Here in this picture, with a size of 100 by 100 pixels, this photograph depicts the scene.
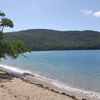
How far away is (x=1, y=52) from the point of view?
3122 centimetres

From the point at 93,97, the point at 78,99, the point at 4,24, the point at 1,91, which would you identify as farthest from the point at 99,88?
the point at 4,24

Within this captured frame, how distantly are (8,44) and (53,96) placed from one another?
13.7 m

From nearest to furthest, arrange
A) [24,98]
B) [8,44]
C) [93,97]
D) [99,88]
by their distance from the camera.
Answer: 1. [24,98]
2. [93,97]
3. [99,88]
4. [8,44]

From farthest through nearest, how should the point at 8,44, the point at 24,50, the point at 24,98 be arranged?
1. the point at 24,50
2. the point at 8,44
3. the point at 24,98

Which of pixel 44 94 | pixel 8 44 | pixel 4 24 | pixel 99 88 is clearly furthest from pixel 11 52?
pixel 44 94

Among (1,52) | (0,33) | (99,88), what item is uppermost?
(0,33)

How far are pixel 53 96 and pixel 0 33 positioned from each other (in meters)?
14.5

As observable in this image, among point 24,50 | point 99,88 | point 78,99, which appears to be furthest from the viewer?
point 24,50

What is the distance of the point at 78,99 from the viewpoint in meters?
18.5

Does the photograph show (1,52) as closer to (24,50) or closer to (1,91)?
(24,50)

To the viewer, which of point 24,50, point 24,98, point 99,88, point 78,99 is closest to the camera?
point 24,98

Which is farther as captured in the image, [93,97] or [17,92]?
[93,97]

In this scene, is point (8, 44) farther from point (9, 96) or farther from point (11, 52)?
point (9, 96)

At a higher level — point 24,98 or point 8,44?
point 8,44
